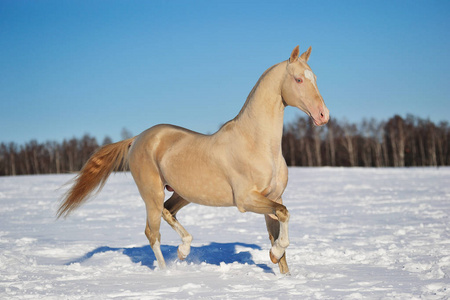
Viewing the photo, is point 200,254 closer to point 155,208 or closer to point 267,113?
point 155,208

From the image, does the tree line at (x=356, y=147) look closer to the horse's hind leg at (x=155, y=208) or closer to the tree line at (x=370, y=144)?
the tree line at (x=370, y=144)

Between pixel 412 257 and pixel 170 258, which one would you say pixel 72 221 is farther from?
pixel 412 257

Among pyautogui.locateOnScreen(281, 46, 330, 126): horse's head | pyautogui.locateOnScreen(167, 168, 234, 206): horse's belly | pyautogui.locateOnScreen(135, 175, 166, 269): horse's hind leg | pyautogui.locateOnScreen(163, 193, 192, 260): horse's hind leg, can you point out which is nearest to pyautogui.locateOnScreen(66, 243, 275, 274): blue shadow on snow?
pyautogui.locateOnScreen(135, 175, 166, 269): horse's hind leg

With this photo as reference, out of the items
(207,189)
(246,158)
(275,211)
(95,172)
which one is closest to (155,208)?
(207,189)

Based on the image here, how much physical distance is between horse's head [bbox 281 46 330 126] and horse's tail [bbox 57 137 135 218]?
8.93 feet

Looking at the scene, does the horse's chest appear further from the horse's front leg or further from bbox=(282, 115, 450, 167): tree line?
bbox=(282, 115, 450, 167): tree line

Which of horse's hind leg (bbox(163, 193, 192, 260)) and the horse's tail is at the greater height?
the horse's tail

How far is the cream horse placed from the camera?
433 cm

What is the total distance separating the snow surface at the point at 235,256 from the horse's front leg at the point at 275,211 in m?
0.31

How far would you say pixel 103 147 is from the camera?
6320 millimetres

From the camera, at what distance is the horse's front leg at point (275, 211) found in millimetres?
4223

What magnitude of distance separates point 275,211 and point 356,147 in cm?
5168

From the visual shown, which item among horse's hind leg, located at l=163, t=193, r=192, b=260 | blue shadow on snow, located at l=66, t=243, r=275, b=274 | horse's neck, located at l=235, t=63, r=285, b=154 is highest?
horse's neck, located at l=235, t=63, r=285, b=154

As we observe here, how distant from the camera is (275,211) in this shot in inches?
166
